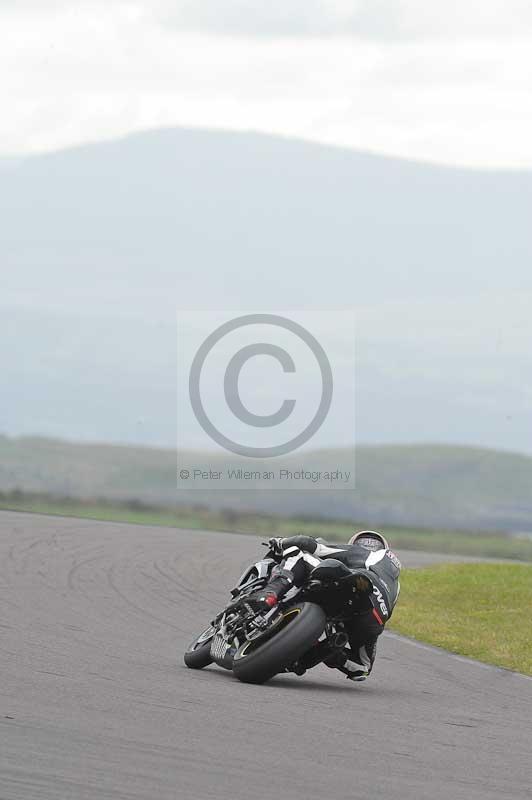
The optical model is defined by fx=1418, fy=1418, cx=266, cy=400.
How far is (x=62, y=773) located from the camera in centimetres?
612

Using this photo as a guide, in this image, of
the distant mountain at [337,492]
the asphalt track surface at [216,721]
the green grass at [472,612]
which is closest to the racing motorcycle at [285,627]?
the asphalt track surface at [216,721]

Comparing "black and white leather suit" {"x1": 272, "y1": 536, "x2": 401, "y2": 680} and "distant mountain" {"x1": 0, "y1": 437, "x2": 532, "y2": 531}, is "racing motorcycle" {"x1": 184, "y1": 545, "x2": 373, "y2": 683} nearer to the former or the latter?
"black and white leather suit" {"x1": 272, "y1": 536, "x2": 401, "y2": 680}

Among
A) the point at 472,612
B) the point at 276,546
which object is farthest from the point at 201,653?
the point at 472,612

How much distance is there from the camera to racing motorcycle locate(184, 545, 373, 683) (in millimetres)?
9711

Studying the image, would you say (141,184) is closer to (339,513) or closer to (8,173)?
(8,173)

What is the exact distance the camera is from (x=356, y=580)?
1017 cm

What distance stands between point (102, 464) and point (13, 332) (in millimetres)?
32571

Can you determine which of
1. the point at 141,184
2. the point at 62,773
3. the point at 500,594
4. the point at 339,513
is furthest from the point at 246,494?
the point at 141,184

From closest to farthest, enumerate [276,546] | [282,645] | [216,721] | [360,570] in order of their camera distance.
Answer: [216,721] < [282,645] < [360,570] < [276,546]

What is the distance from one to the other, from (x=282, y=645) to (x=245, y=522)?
30.3m

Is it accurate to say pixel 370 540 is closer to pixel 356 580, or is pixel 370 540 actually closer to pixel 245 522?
pixel 356 580

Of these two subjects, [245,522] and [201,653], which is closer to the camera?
[201,653]

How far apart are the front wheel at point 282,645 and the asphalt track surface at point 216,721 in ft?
0.51

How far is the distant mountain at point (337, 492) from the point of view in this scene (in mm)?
43719
